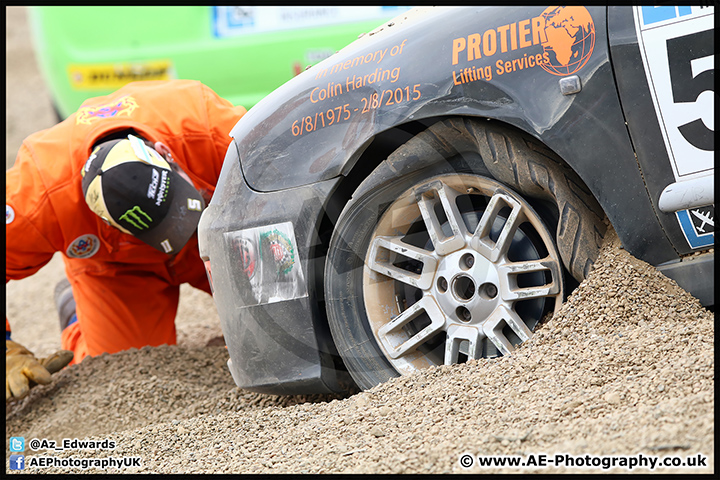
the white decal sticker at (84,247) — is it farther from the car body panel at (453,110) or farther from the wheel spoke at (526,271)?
the wheel spoke at (526,271)

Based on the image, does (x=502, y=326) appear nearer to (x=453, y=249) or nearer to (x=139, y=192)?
(x=453, y=249)

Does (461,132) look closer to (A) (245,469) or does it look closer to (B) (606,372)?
(B) (606,372)

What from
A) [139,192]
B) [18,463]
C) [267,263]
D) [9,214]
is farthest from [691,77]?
[9,214]

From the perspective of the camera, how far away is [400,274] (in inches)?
94.1

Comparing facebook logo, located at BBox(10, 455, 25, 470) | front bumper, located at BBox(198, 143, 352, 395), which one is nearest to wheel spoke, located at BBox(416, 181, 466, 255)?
front bumper, located at BBox(198, 143, 352, 395)

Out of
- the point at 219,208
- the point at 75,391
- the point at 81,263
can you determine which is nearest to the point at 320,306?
the point at 219,208

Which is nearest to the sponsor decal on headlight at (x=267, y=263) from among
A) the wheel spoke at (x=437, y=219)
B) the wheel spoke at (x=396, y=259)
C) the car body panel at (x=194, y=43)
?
the wheel spoke at (x=396, y=259)

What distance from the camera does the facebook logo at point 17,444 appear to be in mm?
3154

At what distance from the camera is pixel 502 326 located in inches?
87.4

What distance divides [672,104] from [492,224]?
617 millimetres

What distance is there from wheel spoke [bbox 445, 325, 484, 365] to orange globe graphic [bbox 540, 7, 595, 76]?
0.80 meters

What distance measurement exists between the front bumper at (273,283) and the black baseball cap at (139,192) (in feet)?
1.98

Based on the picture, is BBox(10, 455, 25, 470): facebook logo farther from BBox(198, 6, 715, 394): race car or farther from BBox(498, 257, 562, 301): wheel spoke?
BBox(498, 257, 562, 301): wheel spoke

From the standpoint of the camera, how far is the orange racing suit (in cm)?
347
